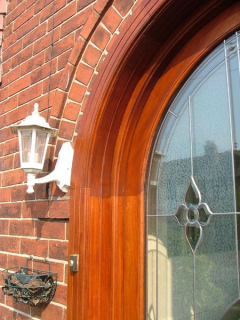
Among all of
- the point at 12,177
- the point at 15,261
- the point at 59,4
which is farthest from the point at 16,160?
the point at 59,4

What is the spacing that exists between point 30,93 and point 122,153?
0.82 m

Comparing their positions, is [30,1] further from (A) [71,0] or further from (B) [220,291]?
(B) [220,291]

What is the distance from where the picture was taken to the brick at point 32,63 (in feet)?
7.42

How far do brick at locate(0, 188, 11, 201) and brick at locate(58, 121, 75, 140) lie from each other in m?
0.63

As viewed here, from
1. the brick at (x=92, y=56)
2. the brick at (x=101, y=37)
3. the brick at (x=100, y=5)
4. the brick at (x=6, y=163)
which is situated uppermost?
the brick at (x=100, y=5)

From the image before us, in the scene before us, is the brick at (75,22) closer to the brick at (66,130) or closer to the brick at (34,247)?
the brick at (66,130)

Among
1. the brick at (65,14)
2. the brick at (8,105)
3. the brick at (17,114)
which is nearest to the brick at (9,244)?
the brick at (17,114)

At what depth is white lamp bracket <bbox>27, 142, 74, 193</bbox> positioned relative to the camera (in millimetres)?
1851

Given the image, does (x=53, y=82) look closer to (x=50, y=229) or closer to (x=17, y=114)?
(x=17, y=114)

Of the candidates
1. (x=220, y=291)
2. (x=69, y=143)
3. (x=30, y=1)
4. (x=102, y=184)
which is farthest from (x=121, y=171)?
(x=30, y=1)

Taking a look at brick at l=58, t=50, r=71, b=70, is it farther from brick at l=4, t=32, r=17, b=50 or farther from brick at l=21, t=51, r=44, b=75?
brick at l=4, t=32, r=17, b=50

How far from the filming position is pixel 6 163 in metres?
2.41

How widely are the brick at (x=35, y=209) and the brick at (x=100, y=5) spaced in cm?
104

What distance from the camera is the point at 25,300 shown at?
1.83m
